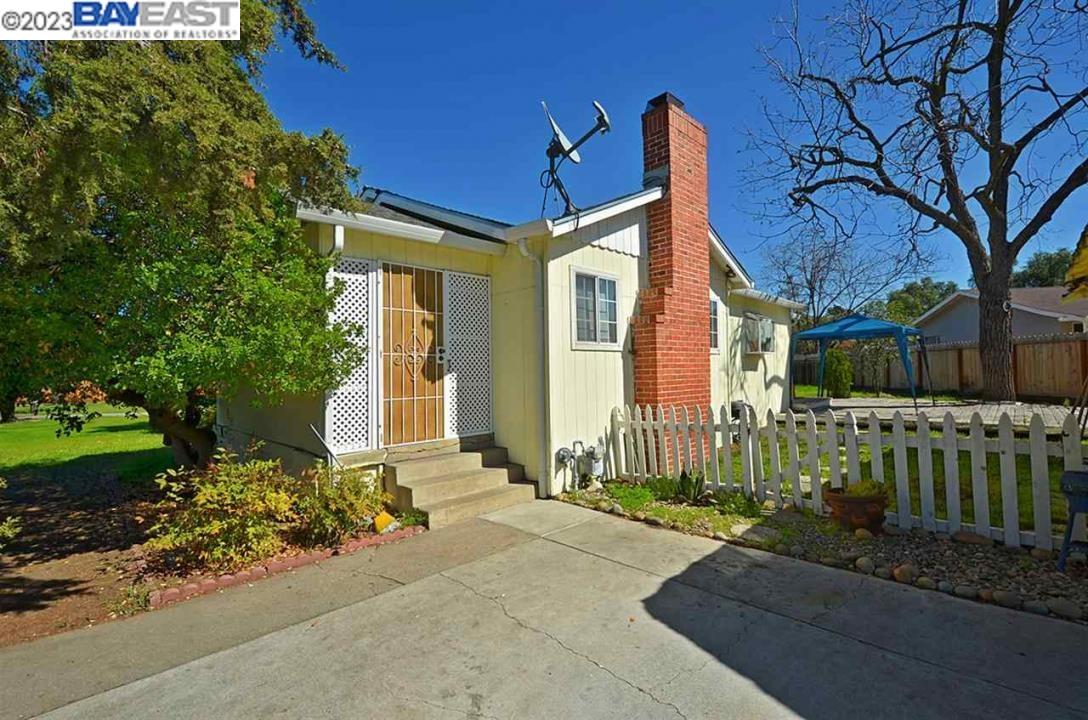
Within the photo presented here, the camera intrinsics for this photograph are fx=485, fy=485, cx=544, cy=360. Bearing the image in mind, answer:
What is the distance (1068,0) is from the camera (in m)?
7.71

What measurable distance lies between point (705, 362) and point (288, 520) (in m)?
6.37

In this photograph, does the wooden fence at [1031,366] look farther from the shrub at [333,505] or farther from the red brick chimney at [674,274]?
the shrub at [333,505]

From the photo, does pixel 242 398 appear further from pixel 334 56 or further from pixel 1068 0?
pixel 1068 0

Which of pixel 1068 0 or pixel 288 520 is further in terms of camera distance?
pixel 1068 0

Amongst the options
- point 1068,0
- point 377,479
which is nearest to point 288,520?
point 377,479

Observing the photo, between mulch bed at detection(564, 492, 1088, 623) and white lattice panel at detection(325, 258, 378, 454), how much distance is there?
11.9 feet

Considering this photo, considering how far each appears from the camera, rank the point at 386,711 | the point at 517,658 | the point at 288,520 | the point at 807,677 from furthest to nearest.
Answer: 1. the point at 288,520
2. the point at 517,658
3. the point at 807,677
4. the point at 386,711

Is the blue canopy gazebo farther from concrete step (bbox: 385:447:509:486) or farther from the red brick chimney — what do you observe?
concrete step (bbox: 385:447:509:486)

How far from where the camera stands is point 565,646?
297cm

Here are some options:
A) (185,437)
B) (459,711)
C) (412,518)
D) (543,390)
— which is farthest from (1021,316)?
(185,437)

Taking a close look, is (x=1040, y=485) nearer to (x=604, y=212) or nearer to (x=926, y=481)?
(x=926, y=481)

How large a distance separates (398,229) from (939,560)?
620 cm

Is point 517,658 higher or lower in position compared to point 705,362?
lower

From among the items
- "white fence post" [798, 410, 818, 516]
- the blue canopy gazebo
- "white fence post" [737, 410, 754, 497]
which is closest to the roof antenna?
"white fence post" [737, 410, 754, 497]
